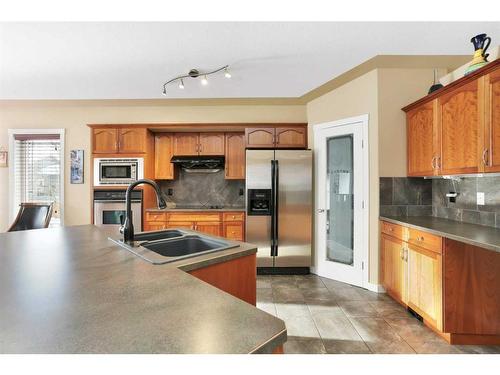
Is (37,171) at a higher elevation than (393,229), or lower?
higher

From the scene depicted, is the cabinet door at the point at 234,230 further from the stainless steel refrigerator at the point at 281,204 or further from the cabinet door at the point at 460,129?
the cabinet door at the point at 460,129

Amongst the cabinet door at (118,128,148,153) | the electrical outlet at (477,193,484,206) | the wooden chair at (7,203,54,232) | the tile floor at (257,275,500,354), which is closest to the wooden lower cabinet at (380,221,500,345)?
the tile floor at (257,275,500,354)

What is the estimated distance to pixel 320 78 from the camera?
9.80ft

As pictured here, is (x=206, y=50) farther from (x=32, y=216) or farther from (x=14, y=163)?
(x=14, y=163)

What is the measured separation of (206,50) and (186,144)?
1.93 meters

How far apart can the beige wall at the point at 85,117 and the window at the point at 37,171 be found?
20cm

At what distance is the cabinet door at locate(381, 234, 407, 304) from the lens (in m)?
2.41

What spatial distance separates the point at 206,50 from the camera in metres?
2.37

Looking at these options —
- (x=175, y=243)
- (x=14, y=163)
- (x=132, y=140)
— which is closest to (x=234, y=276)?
(x=175, y=243)

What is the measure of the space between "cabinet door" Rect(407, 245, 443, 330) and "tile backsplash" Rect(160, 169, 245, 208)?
2631mm

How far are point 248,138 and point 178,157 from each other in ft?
3.82

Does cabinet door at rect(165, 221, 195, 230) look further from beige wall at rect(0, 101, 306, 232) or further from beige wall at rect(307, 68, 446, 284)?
beige wall at rect(307, 68, 446, 284)

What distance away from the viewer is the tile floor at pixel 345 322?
1.87 metres

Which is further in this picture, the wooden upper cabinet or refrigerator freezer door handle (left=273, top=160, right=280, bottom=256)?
the wooden upper cabinet
